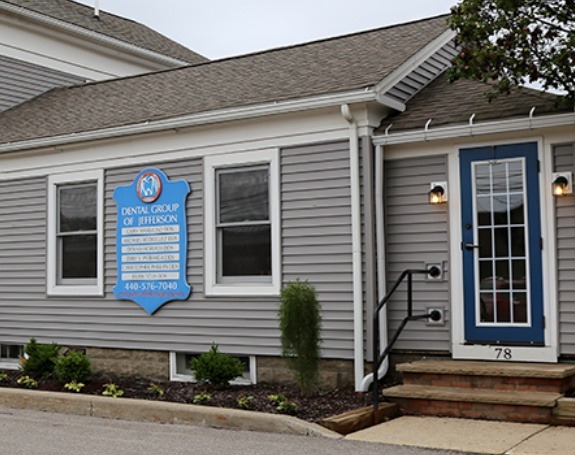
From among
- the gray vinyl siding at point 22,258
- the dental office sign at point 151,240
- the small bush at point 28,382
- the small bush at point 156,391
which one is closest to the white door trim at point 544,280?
the small bush at point 156,391

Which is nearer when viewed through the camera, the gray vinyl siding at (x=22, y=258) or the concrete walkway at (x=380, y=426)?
the concrete walkway at (x=380, y=426)

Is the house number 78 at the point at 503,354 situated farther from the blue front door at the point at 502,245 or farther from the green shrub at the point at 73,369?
the green shrub at the point at 73,369

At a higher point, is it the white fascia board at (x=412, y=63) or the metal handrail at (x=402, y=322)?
the white fascia board at (x=412, y=63)

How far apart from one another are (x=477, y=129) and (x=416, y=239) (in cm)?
140

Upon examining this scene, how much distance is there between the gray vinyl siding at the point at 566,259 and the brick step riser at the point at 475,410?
3.50 ft

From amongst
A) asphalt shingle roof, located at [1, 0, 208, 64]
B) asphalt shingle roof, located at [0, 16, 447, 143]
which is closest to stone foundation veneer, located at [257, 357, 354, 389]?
asphalt shingle roof, located at [0, 16, 447, 143]

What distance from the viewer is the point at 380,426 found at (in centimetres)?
800

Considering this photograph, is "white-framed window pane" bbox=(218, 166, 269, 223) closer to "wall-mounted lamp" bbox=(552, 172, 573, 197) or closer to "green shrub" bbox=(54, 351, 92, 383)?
"green shrub" bbox=(54, 351, 92, 383)

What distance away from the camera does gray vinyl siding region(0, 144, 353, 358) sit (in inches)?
385

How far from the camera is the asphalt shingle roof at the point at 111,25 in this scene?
16219 mm

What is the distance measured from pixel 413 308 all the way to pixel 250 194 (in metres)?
2.47

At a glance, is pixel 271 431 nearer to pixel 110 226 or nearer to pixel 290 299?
pixel 290 299

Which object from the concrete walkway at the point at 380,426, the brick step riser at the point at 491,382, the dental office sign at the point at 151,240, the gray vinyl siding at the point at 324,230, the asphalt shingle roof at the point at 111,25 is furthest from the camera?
the asphalt shingle roof at the point at 111,25

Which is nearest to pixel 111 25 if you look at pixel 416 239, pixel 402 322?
pixel 416 239
